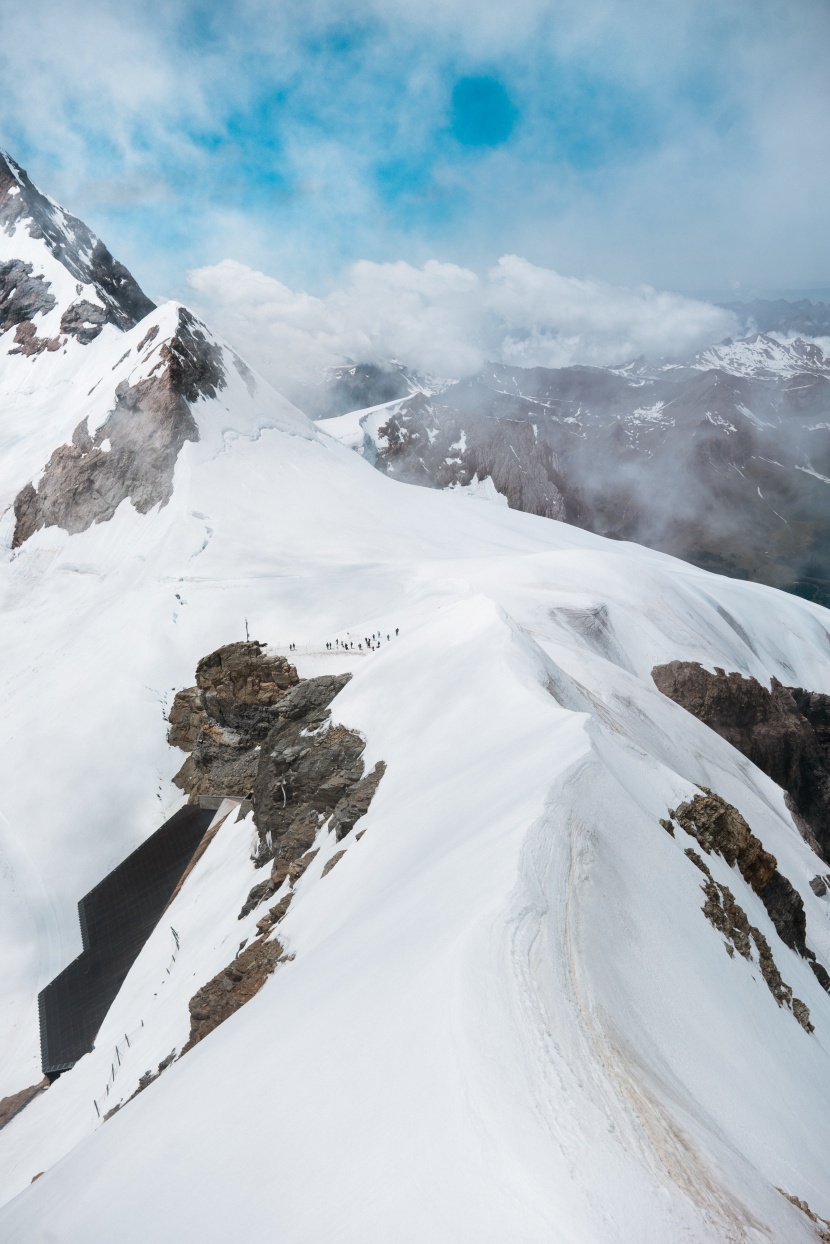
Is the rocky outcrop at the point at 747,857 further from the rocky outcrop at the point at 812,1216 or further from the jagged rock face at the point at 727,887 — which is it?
the rocky outcrop at the point at 812,1216

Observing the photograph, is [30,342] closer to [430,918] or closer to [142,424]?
[142,424]

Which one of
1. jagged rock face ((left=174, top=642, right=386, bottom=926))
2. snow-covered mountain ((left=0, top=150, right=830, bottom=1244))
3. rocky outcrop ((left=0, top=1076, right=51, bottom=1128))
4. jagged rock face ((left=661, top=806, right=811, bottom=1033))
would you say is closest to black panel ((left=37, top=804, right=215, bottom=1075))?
rocky outcrop ((left=0, top=1076, right=51, bottom=1128))

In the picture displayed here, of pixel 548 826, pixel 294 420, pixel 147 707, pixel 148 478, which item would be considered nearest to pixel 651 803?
pixel 548 826

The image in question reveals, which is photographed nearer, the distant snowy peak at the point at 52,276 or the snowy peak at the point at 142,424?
the snowy peak at the point at 142,424

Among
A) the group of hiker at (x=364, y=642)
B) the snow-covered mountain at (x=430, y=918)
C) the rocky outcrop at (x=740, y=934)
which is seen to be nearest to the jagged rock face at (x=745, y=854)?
the snow-covered mountain at (x=430, y=918)

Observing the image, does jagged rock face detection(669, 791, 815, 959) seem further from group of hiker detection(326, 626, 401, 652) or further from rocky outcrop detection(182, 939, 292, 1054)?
group of hiker detection(326, 626, 401, 652)

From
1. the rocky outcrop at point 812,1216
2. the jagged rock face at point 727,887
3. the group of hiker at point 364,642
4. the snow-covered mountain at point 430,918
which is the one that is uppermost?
the group of hiker at point 364,642

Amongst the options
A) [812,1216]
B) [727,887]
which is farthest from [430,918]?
[727,887]
